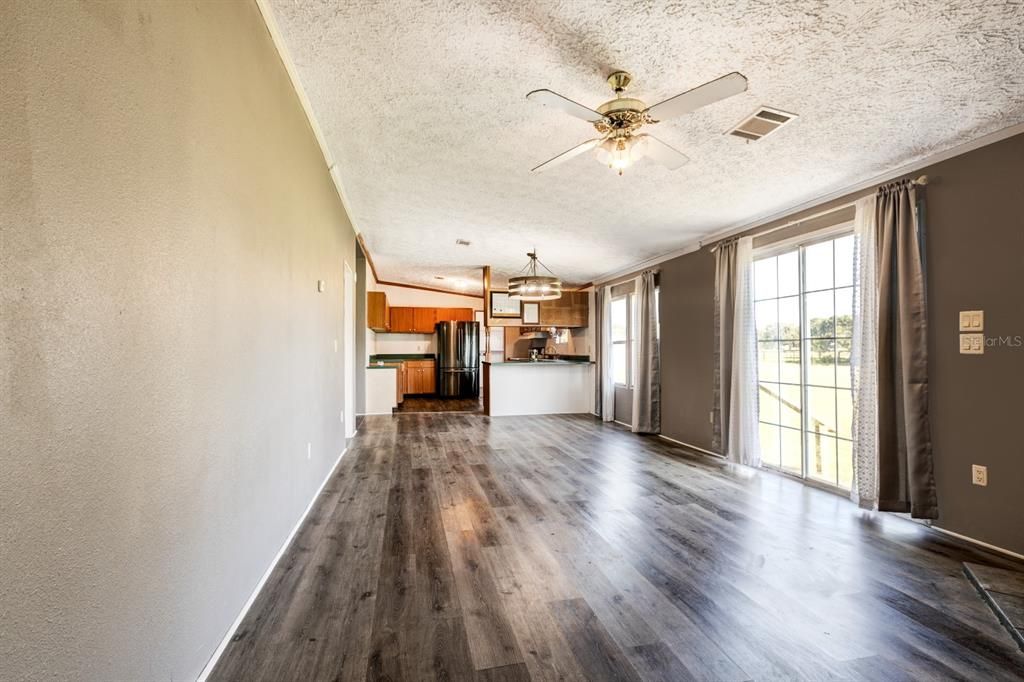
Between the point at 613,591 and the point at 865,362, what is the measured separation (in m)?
2.56

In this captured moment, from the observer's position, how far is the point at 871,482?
3188 millimetres

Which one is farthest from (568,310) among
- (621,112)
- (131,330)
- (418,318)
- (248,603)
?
(131,330)

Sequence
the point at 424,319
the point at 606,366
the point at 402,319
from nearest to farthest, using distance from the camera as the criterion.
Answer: the point at 606,366 < the point at 402,319 < the point at 424,319

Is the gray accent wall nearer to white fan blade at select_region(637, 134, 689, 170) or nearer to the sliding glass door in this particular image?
the sliding glass door

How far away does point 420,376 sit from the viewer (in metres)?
10.7

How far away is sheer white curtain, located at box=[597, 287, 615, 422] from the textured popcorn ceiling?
3419 millimetres

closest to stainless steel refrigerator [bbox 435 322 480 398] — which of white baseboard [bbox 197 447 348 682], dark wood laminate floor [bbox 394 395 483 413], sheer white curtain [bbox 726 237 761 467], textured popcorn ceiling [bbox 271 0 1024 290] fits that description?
dark wood laminate floor [bbox 394 395 483 413]

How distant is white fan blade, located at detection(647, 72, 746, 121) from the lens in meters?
1.79

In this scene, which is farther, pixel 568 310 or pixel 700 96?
pixel 568 310

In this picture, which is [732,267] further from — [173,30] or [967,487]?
[173,30]

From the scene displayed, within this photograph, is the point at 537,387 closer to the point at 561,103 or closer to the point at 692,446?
the point at 692,446

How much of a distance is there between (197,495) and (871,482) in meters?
3.98


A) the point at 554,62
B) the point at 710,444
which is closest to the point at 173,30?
the point at 554,62

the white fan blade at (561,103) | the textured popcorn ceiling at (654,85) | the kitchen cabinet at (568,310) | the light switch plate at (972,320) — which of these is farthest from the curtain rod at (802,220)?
the kitchen cabinet at (568,310)
